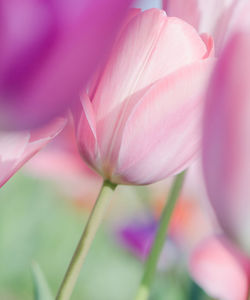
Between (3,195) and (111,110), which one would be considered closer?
(111,110)

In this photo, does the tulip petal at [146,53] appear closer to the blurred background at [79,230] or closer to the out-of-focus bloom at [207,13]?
the out-of-focus bloom at [207,13]

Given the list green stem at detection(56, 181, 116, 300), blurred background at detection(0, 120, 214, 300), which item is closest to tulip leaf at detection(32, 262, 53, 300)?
green stem at detection(56, 181, 116, 300)

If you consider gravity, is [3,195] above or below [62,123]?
below

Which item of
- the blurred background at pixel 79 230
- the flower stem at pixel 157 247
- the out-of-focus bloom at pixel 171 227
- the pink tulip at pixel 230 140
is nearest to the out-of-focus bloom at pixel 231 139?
the pink tulip at pixel 230 140

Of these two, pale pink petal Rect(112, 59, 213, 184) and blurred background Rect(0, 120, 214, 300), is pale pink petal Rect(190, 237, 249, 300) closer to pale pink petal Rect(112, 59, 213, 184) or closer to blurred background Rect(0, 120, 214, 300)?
pale pink petal Rect(112, 59, 213, 184)

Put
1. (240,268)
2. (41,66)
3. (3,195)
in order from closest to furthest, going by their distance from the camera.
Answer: (41,66) < (240,268) < (3,195)

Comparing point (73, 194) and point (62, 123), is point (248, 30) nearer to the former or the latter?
point (62, 123)

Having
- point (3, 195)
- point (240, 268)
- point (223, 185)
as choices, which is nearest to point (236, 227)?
point (223, 185)
